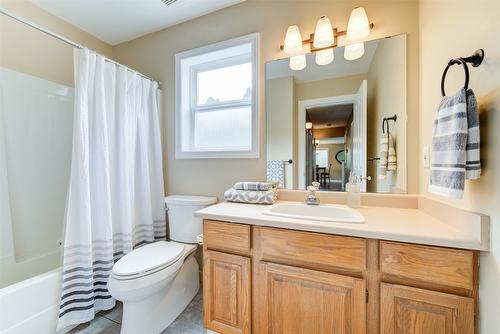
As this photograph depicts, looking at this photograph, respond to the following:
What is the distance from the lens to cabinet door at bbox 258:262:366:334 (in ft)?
2.93

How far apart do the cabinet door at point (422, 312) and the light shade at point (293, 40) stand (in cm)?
153

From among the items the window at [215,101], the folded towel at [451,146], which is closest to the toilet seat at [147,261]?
the window at [215,101]

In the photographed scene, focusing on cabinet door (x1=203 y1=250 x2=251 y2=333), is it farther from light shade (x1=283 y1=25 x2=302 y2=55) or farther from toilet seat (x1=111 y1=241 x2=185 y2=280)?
light shade (x1=283 y1=25 x2=302 y2=55)

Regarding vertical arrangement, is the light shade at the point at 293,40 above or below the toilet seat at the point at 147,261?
above

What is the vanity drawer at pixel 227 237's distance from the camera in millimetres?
1105

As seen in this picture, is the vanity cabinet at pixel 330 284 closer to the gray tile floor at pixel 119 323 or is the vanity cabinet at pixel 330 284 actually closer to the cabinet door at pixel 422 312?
the cabinet door at pixel 422 312

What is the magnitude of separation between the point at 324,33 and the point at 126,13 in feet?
5.72

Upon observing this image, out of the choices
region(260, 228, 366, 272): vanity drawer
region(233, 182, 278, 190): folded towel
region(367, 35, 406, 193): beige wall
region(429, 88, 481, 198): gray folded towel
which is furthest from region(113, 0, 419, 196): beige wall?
region(260, 228, 366, 272): vanity drawer

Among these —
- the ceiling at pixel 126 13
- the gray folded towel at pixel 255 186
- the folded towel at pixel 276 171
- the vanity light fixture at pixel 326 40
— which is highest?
the ceiling at pixel 126 13

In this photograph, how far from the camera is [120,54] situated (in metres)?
2.26

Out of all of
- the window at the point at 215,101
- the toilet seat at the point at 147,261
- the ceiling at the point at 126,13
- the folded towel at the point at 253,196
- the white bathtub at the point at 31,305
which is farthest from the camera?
the window at the point at 215,101

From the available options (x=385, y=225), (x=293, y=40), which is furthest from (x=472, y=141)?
(x=293, y=40)

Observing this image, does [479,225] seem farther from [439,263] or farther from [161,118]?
[161,118]

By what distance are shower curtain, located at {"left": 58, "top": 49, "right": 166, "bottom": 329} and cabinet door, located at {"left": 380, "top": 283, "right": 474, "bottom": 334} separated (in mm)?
1739
